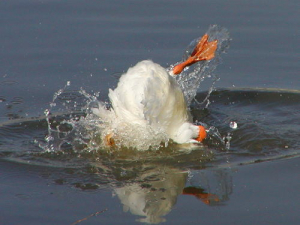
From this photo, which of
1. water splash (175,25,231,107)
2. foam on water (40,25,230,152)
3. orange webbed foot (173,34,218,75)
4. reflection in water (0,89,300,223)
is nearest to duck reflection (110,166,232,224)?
reflection in water (0,89,300,223)

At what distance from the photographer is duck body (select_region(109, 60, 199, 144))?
6152 millimetres

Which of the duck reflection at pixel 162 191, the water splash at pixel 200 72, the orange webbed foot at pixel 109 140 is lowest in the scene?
the duck reflection at pixel 162 191

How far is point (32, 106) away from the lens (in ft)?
25.3

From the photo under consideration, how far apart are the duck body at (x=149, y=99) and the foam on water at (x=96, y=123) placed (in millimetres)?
94

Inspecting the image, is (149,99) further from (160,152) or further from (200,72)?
(200,72)

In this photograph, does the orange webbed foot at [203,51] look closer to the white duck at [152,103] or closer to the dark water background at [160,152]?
the white duck at [152,103]

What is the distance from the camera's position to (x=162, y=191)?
5.68 metres

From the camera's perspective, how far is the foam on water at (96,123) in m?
6.54

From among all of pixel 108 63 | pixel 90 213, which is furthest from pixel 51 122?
→ pixel 90 213

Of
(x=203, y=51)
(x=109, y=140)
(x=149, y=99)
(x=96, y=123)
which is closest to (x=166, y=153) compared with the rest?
(x=109, y=140)

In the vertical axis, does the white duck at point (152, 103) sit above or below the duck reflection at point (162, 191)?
above

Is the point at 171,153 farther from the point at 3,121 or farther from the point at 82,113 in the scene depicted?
the point at 3,121

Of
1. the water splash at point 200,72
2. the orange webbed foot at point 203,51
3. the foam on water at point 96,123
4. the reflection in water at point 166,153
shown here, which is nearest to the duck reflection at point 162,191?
the reflection in water at point 166,153

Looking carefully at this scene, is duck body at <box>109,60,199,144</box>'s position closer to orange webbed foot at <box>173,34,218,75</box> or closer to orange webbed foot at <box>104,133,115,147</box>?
orange webbed foot at <box>104,133,115,147</box>
